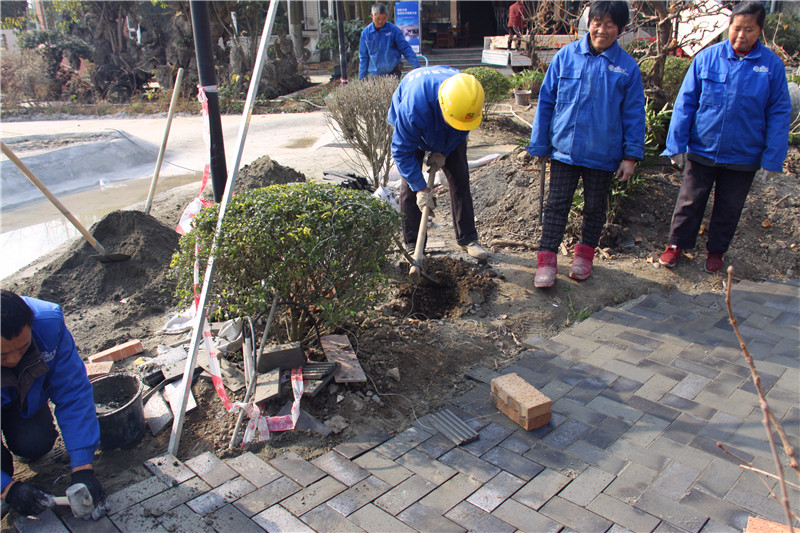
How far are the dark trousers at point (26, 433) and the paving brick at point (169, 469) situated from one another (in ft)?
1.72

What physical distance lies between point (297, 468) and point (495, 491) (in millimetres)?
905

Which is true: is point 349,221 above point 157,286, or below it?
above

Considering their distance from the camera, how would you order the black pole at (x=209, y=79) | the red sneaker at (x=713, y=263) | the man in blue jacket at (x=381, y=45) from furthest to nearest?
the man in blue jacket at (x=381, y=45)
the red sneaker at (x=713, y=263)
the black pole at (x=209, y=79)

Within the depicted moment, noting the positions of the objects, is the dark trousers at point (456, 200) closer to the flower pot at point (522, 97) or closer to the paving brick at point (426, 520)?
the paving brick at point (426, 520)

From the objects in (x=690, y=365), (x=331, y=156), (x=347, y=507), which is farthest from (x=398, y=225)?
(x=331, y=156)

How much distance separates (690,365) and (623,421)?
0.82m

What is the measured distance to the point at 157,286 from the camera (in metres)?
4.54

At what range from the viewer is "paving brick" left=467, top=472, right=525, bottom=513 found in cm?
236

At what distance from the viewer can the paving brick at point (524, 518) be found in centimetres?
223

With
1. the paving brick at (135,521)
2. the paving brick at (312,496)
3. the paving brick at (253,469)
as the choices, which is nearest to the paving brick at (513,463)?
the paving brick at (312,496)

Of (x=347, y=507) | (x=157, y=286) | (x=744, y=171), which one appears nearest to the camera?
(x=347, y=507)

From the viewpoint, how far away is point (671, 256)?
4.66 m

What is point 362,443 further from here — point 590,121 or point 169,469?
point 590,121

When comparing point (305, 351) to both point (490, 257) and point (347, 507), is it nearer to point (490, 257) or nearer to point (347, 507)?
point (347, 507)
